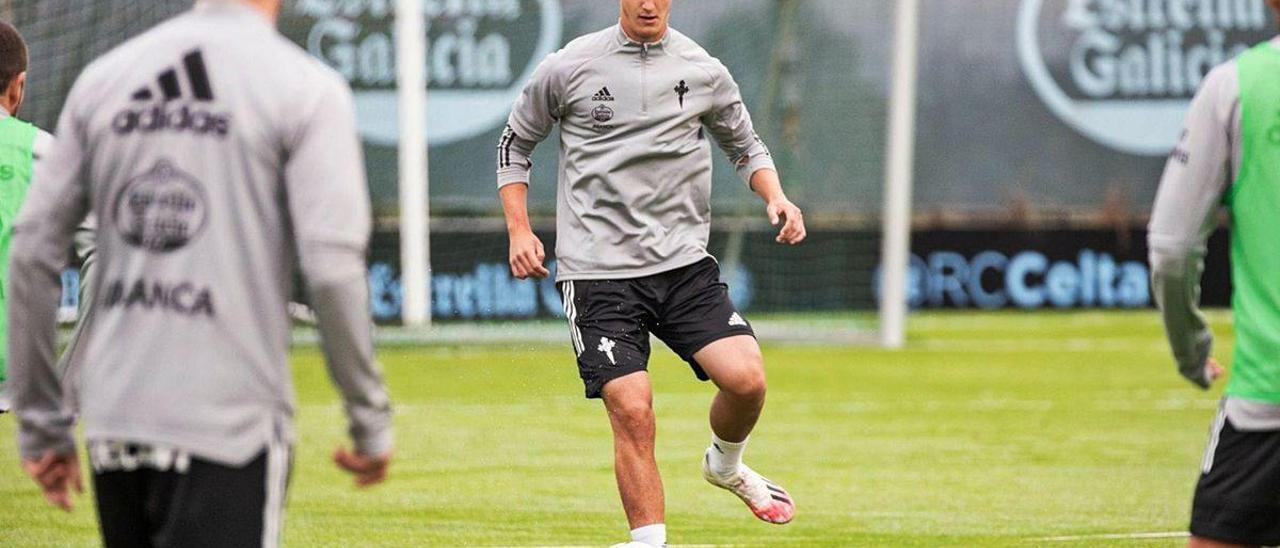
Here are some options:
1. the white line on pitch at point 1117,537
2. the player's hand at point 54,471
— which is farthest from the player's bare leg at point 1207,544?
the white line on pitch at point 1117,537

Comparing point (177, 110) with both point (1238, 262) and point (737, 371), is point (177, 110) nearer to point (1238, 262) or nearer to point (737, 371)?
point (1238, 262)

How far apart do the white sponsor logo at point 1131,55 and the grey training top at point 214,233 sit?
20.1 metres

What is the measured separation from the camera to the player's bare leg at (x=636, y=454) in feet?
21.5

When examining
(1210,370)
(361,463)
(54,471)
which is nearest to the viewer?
(361,463)

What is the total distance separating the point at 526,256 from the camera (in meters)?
6.73

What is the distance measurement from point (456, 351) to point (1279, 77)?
43.1ft

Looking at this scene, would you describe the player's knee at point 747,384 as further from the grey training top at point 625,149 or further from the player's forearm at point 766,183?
the player's forearm at point 766,183

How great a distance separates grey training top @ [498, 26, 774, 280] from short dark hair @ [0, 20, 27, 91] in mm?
1803

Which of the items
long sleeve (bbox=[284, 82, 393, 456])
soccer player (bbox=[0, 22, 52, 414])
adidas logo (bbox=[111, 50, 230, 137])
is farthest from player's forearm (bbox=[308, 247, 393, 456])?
soccer player (bbox=[0, 22, 52, 414])

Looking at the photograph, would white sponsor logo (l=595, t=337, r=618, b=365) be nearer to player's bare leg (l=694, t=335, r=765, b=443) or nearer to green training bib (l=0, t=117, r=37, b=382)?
player's bare leg (l=694, t=335, r=765, b=443)

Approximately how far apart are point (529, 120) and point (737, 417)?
128 cm

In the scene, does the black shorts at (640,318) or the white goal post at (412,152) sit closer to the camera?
the black shorts at (640,318)

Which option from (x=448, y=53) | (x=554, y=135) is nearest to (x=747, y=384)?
(x=554, y=135)

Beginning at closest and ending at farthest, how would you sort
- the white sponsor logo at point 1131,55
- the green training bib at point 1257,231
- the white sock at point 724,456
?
the green training bib at point 1257,231, the white sock at point 724,456, the white sponsor logo at point 1131,55
